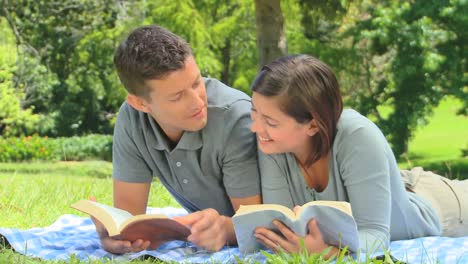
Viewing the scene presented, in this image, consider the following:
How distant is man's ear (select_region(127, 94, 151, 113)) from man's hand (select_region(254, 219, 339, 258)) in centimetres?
76

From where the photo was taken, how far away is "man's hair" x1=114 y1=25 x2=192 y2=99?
120 inches

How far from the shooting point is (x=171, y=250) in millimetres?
3287

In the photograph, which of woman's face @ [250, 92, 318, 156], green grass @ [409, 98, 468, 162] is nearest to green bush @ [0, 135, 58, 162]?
green grass @ [409, 98, 468, 162]

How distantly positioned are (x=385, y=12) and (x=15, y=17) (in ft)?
37.2

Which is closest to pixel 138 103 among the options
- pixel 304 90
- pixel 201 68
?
pixel 304 90

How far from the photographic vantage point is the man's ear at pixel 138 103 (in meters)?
3.25

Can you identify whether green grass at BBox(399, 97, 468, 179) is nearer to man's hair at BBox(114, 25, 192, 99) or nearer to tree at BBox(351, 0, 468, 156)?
tree at BBox(351, 0, 468, 156)

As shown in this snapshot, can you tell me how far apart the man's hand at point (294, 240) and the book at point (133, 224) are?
39cm

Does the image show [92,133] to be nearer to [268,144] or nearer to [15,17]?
[15,17]

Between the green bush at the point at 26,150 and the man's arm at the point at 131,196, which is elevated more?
the man's arm at the point at 131,196

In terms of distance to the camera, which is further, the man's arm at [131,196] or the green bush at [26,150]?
the green bush at [26,150]

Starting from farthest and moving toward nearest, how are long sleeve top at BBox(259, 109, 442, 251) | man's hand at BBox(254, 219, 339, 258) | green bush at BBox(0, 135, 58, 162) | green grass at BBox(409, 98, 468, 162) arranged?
green grass at BBox(409, 98, 468, 162) < green bush at BBox(0, 135, 58, 162) < long sleeve top at BBox(259, 109, 442, 251) < man's hand at BBox(254, 219, 339, 258)

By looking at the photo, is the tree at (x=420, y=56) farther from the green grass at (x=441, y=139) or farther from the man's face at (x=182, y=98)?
the man's face at (x=182, y=98)

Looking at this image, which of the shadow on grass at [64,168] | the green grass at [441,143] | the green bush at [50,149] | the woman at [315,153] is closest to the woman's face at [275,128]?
the woman at [315,153]
